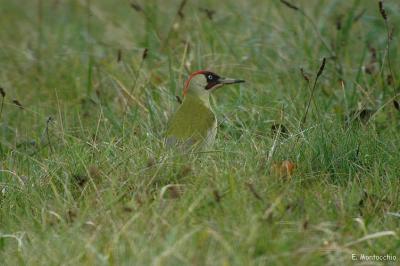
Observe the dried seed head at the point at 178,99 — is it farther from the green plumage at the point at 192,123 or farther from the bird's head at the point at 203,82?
the green plumage at the point at 192,123

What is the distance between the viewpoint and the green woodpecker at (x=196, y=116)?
205 inches

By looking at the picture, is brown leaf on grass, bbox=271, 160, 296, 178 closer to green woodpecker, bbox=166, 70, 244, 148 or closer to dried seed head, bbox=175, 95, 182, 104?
green woodpecker, bbox=166, 70, 244, 148

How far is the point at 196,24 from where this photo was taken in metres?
7.28

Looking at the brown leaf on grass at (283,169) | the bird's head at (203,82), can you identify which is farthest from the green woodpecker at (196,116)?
the brown leaf on grass at (283,169)

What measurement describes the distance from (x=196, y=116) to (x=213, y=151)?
0.85 m

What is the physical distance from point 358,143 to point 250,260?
1.46 meters

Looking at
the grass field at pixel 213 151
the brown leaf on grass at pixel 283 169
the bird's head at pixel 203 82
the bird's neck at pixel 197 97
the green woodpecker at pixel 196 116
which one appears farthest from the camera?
the bird's head at pixel 203 82

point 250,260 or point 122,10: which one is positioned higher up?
point 250,260

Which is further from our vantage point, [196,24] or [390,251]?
[196,24]

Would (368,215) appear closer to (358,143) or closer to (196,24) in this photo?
(358,143)

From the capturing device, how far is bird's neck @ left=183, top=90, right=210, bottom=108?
5640 mm

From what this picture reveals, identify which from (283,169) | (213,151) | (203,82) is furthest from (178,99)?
(283,169)

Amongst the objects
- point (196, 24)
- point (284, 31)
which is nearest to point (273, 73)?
point (284, 31)

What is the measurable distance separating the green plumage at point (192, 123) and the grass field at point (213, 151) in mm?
122
